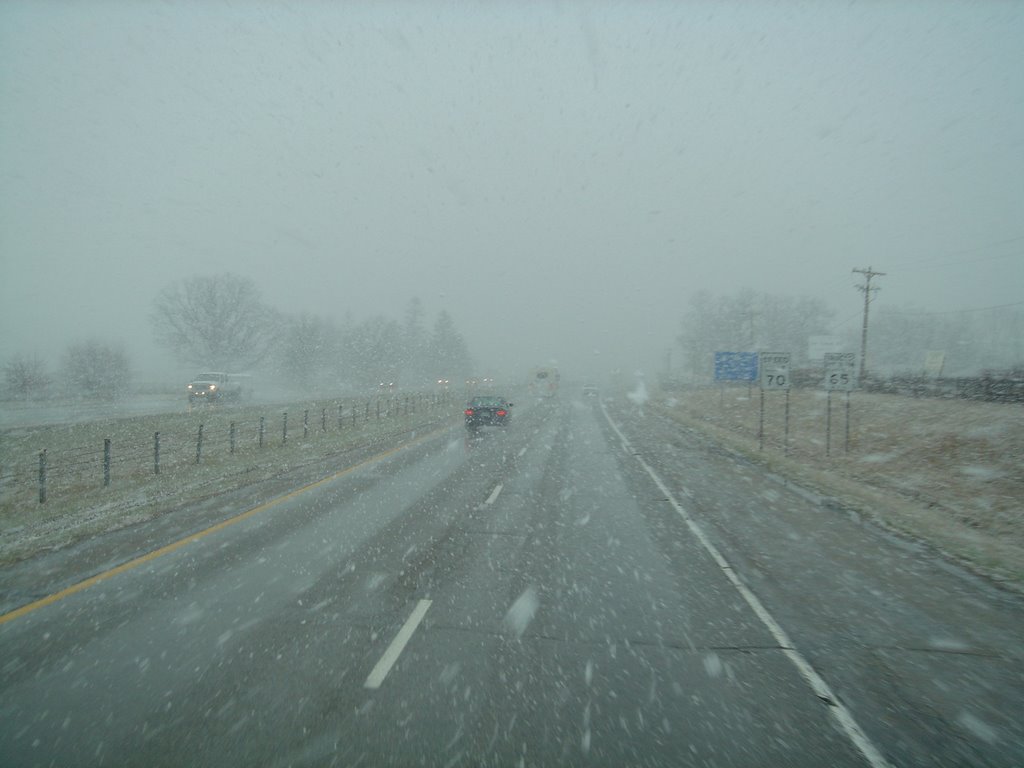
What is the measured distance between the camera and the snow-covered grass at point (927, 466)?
31.4ft

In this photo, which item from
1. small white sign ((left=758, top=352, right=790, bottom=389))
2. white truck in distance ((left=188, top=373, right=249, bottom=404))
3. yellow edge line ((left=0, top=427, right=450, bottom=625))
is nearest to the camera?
yellow edge line ((left=0, top=427, right=450, bottom=625))

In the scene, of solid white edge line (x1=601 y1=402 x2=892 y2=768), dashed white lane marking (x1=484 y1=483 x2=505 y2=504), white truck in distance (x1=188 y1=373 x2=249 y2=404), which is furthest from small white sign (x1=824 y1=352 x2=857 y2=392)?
white truck in distance (x1=188 y1=373 x2=249 y2=404)

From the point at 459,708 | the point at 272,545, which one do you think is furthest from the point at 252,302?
the point at 459,708

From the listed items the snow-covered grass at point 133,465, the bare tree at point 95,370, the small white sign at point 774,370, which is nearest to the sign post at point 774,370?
the small white sign at point 774,370

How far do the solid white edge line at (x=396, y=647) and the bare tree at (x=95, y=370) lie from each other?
178ft

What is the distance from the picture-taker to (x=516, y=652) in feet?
16.1

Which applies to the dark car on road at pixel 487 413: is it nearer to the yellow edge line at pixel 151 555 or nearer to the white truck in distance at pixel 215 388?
the yellow edge line at pixel 151 555

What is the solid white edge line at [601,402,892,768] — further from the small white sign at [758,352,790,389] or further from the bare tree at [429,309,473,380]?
the bare tree at [429,309,473,380]

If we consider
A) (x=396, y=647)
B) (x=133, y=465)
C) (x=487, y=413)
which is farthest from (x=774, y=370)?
(x=133, y=465)

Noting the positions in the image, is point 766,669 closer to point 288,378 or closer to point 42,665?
point 42,665

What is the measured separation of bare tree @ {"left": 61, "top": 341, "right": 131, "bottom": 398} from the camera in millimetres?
48562

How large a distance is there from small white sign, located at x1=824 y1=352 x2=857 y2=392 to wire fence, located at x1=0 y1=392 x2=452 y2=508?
1613 cm

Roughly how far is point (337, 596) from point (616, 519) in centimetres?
521

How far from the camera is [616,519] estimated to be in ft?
32.8
